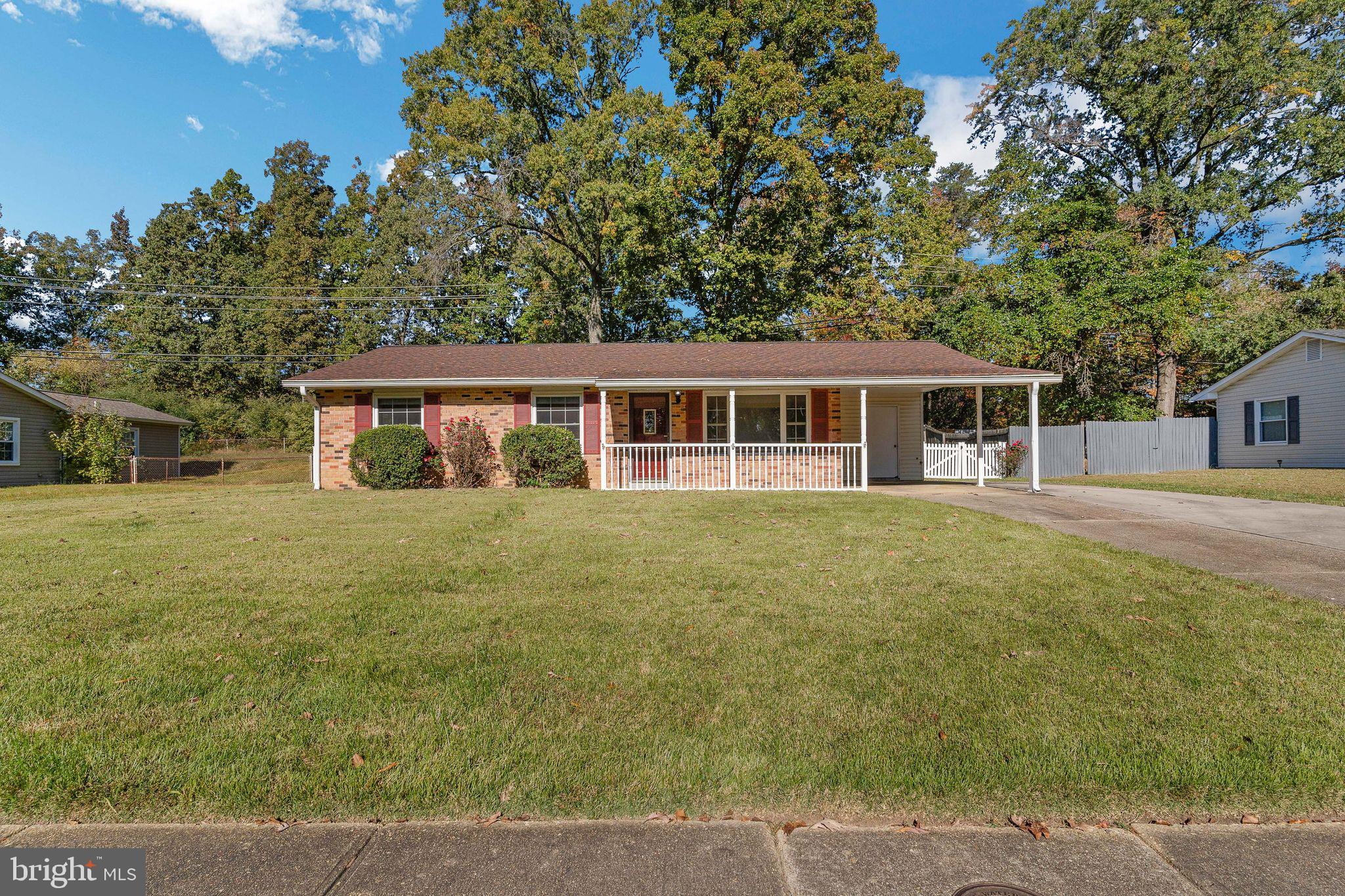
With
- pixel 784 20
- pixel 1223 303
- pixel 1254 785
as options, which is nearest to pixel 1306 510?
pixel 1254 785

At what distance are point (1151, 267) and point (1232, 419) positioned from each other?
5800 mm

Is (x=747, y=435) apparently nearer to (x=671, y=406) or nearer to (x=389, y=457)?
(x=671, y=406)

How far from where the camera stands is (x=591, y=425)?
Result: 15555 mm

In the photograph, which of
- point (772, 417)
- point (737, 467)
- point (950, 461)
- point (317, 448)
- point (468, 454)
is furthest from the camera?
point (950, 461)

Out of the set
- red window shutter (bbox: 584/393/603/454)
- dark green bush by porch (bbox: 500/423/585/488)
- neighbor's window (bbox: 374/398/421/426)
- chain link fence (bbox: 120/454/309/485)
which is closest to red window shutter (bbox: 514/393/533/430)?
dark green bush by porch (bbox: 500/423/585/488)

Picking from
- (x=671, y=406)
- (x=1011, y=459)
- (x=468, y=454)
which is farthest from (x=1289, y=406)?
(x=468, y=454)

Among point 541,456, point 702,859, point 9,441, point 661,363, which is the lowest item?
point 702,859

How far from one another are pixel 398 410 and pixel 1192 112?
29417mm

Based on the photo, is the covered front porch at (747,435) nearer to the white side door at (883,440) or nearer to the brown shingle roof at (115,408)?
the white side door at (883,440)

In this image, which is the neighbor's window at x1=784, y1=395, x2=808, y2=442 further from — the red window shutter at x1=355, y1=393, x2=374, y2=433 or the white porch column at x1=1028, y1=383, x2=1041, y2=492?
the red window shutter at x1=355, y1=393, x2=374, y2=433

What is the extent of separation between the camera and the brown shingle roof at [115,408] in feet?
76.7

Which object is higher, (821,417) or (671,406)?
(671,406)

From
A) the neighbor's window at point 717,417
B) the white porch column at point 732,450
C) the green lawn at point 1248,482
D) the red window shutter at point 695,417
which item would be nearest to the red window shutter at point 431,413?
the red window shutter at point 695,417

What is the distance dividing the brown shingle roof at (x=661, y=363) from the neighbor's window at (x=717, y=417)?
0.88 m
